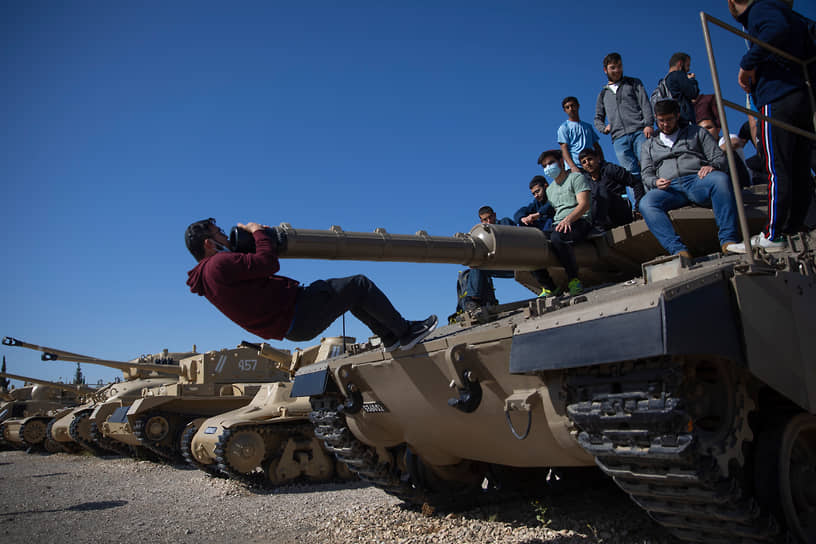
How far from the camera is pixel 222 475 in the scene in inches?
479

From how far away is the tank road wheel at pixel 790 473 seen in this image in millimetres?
3711

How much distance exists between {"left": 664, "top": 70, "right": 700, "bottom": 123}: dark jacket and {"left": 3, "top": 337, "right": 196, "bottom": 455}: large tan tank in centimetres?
1404

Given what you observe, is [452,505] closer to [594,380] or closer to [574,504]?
[574,504]

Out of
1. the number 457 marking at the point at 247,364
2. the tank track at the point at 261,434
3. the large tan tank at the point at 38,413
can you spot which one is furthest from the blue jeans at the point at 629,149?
the large tan tank at the point at 38,413

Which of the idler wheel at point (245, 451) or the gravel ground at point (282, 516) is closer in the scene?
the gravel ground at point (282, 516)

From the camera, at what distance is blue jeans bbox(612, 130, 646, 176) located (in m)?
7.66

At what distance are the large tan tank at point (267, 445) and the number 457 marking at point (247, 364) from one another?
439 cm

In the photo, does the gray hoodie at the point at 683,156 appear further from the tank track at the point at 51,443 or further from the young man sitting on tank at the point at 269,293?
the tank track at the point at 51,443

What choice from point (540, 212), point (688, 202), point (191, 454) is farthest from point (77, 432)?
point (688, 202)

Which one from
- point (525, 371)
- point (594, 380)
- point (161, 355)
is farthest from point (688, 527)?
point (161, 355)

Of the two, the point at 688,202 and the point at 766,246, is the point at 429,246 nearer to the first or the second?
the point at 688,202

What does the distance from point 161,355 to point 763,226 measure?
19.3 m

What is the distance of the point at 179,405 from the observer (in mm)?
14469

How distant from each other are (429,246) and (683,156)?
236 cm
